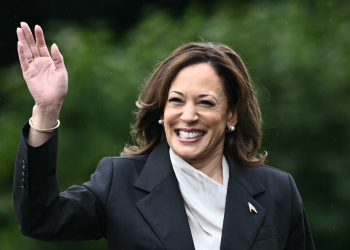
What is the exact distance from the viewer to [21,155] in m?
3.07

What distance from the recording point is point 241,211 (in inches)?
140

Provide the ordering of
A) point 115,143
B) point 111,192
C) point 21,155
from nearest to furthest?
point 21,155
point 111,192
point 115,143

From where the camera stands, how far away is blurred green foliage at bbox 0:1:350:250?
5.68 meters

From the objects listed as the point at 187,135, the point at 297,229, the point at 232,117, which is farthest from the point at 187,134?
the point at 297,229

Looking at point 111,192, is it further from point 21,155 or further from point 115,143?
point 115,143

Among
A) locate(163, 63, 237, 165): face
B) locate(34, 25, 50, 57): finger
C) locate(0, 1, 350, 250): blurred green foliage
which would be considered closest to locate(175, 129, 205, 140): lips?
locate(163, 63, 237, 165): face

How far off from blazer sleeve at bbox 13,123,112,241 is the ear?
2.90 ft

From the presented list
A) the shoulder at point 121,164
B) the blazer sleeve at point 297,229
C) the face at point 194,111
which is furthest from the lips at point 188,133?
the blazer sleeve at point 297,229

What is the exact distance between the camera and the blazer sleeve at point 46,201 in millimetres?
3043

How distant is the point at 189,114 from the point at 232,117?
40 cm

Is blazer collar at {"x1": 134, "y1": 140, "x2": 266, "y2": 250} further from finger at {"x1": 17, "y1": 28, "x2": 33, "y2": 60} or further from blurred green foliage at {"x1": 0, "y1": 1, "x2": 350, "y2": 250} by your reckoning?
blurred green foliage at {"x1": 0, "y1": 1, "x2": 350, "y2": 250}

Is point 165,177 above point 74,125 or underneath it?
above

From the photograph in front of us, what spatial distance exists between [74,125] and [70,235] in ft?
8.30

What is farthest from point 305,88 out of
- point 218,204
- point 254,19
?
point 218,204
